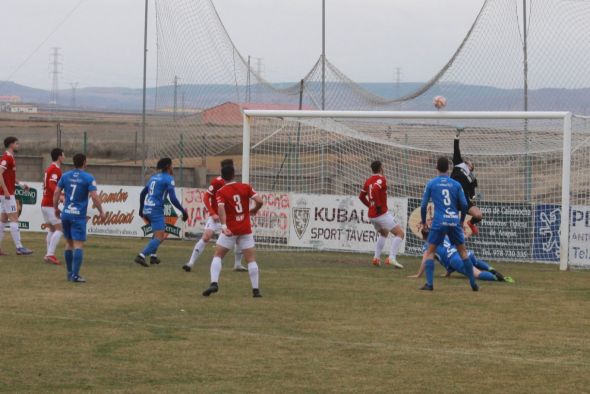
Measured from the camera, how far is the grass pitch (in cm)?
935

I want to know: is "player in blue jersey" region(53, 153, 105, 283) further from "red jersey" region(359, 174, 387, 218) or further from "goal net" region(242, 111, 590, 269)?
"goal net" region(242, 111, 590, 269)

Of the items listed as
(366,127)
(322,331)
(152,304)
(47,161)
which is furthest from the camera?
(47,161)

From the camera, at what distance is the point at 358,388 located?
355 inches

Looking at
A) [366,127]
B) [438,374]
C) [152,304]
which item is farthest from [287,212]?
[438,374]

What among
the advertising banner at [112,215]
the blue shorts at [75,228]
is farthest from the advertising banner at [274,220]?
the blue shorts at [75,228]

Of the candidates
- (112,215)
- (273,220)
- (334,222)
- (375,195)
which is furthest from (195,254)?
(112,215)

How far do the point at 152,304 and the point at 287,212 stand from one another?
10.5 metres

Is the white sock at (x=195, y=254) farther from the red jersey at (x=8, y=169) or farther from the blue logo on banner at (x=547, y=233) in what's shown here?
the blue logo on banner at (x=547, y=233)

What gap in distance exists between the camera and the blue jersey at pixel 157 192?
755 inches

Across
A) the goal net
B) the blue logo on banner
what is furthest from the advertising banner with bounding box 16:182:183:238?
the blue logo on banner

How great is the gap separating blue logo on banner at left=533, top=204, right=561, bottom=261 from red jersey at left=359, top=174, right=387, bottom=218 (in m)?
3.65

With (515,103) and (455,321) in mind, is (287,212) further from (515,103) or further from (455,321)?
(455,321)

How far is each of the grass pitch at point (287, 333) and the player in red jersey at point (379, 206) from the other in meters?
1.91

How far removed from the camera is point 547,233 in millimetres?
22000
